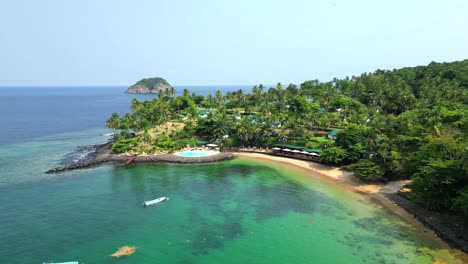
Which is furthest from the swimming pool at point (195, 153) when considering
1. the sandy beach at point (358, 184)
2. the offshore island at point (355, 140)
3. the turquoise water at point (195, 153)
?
the sandy beach at point (358, 184)

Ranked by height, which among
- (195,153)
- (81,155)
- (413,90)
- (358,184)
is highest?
(413,90)

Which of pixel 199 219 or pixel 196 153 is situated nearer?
pixel 199 219

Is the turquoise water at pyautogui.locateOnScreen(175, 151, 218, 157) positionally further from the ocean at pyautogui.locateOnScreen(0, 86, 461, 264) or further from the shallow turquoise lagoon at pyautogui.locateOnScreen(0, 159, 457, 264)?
the shallow turquoise lagoon at pyautogui.locateOnScreen(0, 159, 457, 264)

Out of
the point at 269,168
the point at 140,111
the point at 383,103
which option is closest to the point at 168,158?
the point at 269,168

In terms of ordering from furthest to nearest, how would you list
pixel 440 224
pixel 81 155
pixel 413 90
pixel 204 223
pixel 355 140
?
pixel 413 90
pixel 81 155
pixel 355 140
pixel 204 223
pixel 440 224

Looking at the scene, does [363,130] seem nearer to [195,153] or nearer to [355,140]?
[355,140]

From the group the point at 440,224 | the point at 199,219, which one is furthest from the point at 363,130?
the point at 199,219

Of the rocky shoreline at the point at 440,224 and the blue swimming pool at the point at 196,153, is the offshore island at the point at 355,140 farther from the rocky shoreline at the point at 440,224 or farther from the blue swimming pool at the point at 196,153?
the blue swimming pool at the point at 196,153
